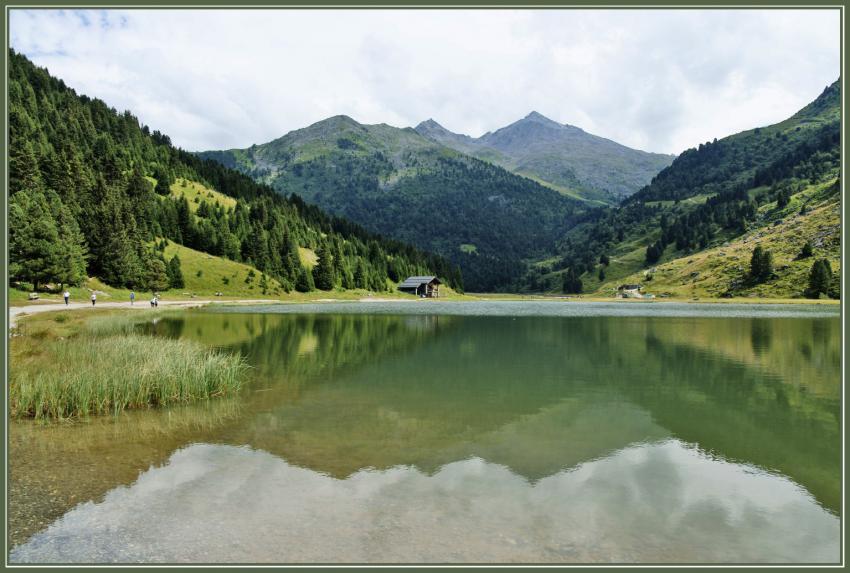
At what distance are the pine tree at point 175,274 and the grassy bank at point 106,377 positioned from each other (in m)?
104

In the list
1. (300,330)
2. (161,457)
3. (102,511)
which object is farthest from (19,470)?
(300,330)

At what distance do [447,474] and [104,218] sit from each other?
427 feet

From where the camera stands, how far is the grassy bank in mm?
20516

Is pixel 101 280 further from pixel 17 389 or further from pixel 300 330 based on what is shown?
pixel 17 389

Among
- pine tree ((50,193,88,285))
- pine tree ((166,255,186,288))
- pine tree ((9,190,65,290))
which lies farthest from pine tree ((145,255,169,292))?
pine tree ((9,190,65,290))

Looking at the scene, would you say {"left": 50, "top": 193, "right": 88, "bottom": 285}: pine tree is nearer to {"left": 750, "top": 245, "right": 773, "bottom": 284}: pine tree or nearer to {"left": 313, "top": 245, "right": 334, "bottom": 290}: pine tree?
{"left": 313, "top": 245, "right": 334, "bottom": 290}: pine tree

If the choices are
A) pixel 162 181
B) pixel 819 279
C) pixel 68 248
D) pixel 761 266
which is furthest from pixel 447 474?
pixel 761 266

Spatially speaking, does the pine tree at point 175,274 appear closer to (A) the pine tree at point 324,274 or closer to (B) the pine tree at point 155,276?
(B) the pine tree at point 155,276

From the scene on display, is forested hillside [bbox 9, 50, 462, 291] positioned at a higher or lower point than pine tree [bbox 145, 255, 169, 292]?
higher

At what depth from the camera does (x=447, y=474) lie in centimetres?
1495

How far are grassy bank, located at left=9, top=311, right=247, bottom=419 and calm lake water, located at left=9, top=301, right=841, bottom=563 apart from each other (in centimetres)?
130

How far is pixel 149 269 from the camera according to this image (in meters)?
120

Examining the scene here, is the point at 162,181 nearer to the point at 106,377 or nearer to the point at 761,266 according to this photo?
the point at 106,377

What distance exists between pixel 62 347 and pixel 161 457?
17.7m
